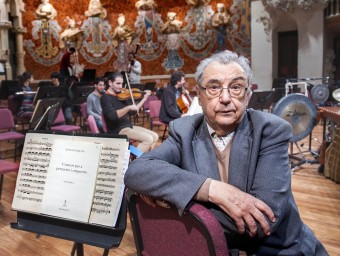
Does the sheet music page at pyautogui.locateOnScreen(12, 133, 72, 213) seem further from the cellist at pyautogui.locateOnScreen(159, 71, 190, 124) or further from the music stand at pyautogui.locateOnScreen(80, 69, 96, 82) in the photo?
the music stand at pyautogui.locateOnScreen(80, 69, 96, 82)

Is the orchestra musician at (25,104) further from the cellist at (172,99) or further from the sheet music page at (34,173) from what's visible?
the sheet music page at (34,173)

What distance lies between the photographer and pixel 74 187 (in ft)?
5.74

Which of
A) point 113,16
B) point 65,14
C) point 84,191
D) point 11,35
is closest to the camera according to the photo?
point 84,191

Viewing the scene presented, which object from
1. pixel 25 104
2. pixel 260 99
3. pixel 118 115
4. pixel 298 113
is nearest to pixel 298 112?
pixel 298 113

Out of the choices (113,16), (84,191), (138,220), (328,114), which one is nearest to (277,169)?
(138,220)

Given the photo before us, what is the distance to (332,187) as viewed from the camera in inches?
176

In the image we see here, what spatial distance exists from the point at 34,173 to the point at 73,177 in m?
0.21

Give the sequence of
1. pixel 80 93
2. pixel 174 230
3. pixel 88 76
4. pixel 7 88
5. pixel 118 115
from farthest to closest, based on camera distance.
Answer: pixel 88 76, pixel 7 88, pixel 80 93, pixel 118 115, pixel 174 230

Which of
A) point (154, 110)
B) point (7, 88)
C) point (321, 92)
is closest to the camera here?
point (321, 92)

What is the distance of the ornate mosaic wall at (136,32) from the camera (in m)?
13.4

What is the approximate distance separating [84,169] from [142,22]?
1371 cm

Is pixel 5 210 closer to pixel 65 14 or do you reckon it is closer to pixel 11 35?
pixel 11 35

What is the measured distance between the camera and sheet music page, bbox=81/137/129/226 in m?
1.66

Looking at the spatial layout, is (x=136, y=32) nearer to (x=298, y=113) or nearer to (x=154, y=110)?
(x=154, y=110)
